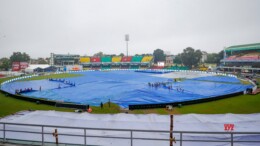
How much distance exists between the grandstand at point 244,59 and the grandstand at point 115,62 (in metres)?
43.6

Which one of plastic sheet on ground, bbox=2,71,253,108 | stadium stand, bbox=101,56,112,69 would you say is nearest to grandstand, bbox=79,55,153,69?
stadium stand, bbox=101,56,112,69

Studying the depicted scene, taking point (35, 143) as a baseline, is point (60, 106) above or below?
below

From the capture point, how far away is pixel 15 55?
11356 centimetres

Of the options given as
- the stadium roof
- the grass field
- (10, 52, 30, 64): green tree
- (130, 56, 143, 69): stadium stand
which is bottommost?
the grass field

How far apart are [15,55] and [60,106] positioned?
111 metres

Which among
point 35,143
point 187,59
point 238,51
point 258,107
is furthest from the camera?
point 187,59

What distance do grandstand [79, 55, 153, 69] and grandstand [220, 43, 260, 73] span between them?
143 ft

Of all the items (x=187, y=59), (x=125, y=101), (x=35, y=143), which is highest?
(x=187, y=59)

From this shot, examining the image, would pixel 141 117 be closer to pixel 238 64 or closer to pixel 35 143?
pixel 35 143

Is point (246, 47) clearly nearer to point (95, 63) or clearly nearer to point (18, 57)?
point (95, 63)

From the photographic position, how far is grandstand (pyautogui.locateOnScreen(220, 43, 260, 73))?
71.1 meters

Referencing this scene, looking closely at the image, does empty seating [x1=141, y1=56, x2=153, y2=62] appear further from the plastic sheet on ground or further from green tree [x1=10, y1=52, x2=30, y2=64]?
green tree [x1=10, y1=52, x2=30, y2=64]

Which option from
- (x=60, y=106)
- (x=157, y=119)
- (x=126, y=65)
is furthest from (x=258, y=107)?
(x=126, y=65)

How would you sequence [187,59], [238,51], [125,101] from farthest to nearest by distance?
[187,59]
[238,51]
[125,101]
